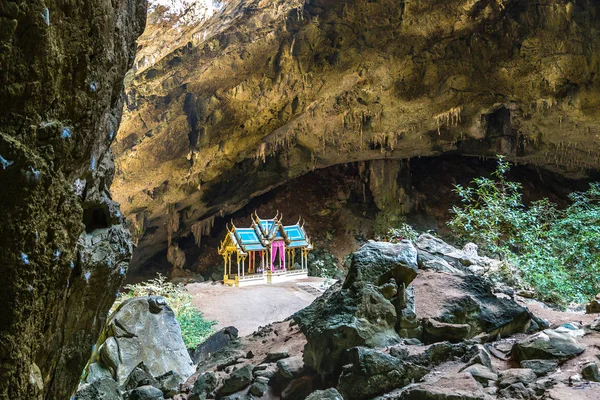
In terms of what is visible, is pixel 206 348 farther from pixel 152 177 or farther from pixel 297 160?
pixel 297 160

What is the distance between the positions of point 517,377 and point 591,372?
431 millimetres

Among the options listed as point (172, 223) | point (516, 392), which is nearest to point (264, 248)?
point (172, 223)

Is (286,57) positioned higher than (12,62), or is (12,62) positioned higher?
(286,57)

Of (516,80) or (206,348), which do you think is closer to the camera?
(206,348)

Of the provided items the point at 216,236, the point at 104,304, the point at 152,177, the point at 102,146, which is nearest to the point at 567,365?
the point at 104,304

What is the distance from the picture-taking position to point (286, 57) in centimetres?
1223

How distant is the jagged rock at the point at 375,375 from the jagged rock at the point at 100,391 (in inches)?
92.8

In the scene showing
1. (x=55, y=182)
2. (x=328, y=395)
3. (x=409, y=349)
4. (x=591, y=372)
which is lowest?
(x=328, y=395)

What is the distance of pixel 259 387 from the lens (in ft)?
12.7

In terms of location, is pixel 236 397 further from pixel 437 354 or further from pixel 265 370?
pixel 437 354

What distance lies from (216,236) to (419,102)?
13.7 metres

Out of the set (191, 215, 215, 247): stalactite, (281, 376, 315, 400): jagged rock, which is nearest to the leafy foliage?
(281, 376, 315, 400): jagged rock

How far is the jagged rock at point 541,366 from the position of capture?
2719 millimetres

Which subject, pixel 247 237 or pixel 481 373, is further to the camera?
pixel 247 237
